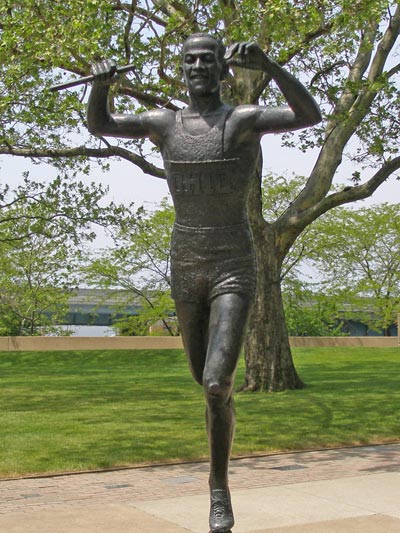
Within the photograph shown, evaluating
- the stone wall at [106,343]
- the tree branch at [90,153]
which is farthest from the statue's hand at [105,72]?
the stone wall at [106,343]

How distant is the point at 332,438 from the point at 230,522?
6448 millimetres

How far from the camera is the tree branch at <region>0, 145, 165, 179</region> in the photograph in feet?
54.9

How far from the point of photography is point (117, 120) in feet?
17.3

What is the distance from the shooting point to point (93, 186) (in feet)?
62.8

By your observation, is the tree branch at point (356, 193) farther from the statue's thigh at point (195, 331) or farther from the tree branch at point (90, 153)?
the statue's thigh at point (195, 331)

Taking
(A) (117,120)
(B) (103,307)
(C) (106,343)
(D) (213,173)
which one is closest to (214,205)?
(D) (213,173)

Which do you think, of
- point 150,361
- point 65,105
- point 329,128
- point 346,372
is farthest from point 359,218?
point 65,105

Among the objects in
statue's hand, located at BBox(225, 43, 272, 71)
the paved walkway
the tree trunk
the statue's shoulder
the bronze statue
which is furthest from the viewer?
the tree trunk

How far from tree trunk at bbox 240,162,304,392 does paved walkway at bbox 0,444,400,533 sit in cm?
720

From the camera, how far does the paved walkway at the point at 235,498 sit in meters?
6.34

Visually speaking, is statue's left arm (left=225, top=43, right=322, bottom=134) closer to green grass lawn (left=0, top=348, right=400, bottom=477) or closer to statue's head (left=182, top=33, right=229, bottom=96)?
statue's head (left=182, top=33, right=229, bottom=96)

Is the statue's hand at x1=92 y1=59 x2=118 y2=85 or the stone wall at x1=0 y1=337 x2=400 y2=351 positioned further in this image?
the stone wall at x1=0 y1=337 x2=400 y2=351

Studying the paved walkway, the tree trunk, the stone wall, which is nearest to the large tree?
the tree trunk

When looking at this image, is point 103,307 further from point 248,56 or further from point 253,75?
point 248,56
